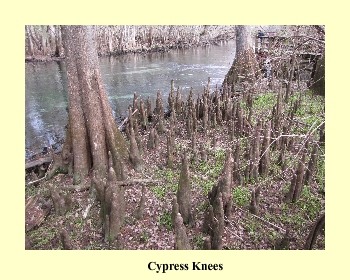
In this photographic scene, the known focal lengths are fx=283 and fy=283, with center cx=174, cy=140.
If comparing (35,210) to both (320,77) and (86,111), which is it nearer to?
(86,111)

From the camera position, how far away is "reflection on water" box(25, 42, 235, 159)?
7.87 metres

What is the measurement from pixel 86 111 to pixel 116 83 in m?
8.20

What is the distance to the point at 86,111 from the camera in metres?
4.50

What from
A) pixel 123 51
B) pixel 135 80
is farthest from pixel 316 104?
pixel 123 51

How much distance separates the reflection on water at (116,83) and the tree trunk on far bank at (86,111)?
2.41 m

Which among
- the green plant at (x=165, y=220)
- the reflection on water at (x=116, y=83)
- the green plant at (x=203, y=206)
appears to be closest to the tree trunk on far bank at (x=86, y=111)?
the green plant at (x=165, y=220)

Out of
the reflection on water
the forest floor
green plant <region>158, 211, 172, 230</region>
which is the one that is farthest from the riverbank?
green plant <region>158, 211, 172, 230</region>

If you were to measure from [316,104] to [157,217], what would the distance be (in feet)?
16.7

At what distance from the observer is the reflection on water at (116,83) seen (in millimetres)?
7867

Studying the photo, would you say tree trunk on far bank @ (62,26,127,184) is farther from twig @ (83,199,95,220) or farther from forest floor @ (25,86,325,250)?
twig @ (83,199,95,220)

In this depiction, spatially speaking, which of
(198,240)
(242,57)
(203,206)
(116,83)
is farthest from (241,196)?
(116,83)

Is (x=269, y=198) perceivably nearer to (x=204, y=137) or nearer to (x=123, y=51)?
(x=204, y=137)

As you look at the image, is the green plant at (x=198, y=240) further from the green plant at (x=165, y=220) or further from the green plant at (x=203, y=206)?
the green plant at (x=203, y=206)

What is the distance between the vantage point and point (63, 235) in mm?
3107
